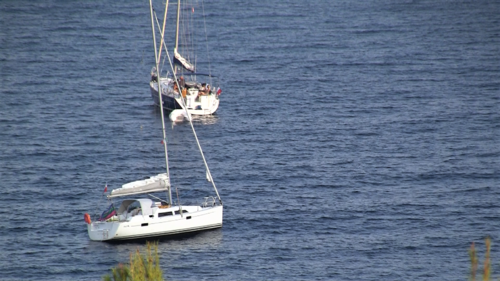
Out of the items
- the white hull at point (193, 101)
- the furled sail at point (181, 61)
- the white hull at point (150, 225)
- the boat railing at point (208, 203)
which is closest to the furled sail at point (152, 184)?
the white hull at point (150, 225)

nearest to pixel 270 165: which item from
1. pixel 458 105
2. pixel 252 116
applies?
pixel 252 116

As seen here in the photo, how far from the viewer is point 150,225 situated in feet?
206

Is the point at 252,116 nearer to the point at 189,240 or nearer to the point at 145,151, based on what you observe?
the point at 145,151

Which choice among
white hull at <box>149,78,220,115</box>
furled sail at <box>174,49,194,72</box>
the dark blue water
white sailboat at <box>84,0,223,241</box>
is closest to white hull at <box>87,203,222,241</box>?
white sailboat at <box>84,0,223,241</box>

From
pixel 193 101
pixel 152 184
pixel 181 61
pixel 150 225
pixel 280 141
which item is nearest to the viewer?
pixel 150 225

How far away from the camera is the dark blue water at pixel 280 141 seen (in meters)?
63.4

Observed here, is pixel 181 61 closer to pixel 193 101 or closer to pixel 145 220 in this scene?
pixel 193 101

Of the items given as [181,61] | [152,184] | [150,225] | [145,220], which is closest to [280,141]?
[181,61]

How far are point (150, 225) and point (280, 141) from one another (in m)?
34.7

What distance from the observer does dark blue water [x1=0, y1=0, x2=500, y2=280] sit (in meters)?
63.4

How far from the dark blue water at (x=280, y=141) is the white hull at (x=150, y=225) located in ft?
3.23

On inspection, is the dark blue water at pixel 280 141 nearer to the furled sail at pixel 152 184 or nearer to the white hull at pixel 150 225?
the white hull at pixel 150 225

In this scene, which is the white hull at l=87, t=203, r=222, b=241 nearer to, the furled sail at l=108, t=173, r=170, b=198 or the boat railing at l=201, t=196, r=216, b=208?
→ the boat railing at l=201, t=196, r=216, b=208

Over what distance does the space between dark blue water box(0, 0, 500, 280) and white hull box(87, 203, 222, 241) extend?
985 mm
